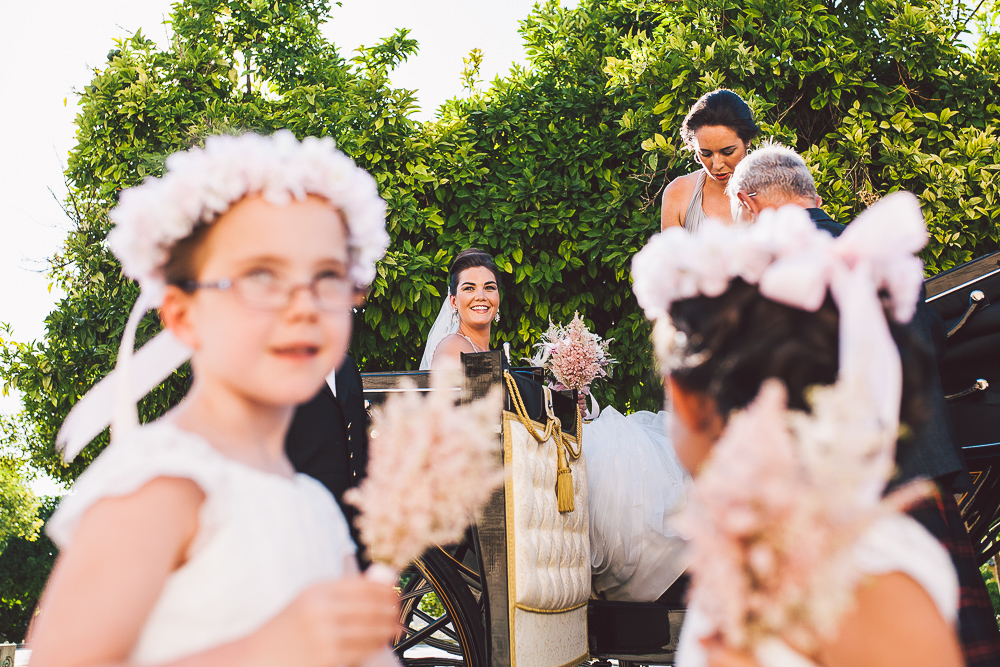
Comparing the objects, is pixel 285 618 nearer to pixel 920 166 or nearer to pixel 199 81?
pixel 920 166

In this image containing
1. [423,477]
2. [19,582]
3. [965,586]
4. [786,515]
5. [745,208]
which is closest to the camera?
[786,515]

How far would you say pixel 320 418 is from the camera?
6.90 ft

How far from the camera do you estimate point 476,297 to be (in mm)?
4203

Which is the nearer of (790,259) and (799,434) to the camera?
(799,434)

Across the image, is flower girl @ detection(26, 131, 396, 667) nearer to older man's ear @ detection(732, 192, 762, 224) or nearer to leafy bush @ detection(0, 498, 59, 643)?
older man's ear @ detection(732, 192, 762, 224)

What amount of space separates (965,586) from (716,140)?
85.0 inches

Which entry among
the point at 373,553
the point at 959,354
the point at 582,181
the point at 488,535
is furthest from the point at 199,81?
the point at 373,553

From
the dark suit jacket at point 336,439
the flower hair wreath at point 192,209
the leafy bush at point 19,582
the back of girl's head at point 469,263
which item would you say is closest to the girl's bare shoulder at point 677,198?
the back of girl's head at point 469,263

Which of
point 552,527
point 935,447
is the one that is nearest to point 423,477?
point 935,447

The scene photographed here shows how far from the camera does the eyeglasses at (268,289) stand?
92cm

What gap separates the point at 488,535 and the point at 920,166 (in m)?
4.35

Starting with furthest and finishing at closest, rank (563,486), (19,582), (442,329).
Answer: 1. (19,582)
2. (442,329)
3. (563,486)

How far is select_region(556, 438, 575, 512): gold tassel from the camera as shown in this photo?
3.08 meters

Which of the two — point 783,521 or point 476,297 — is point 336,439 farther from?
point 476,297
